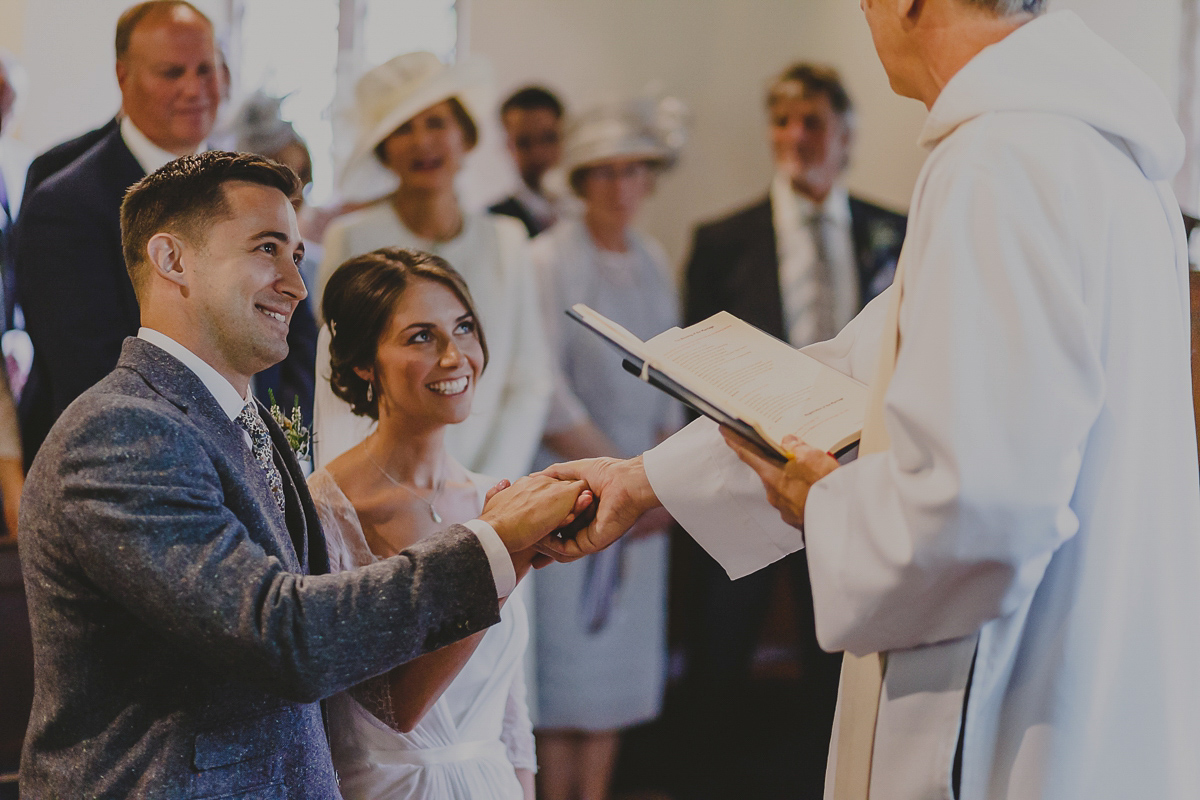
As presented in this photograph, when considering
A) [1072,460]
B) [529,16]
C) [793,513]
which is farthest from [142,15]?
[529,16]

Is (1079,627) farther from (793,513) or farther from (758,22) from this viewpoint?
(758,22)

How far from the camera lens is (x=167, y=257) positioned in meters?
1.65

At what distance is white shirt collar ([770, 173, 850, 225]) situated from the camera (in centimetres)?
431

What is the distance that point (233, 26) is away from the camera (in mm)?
4496

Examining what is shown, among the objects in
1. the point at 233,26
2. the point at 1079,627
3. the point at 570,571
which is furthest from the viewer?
the point at 233,26

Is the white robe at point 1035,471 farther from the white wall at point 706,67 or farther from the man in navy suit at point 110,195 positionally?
the white wall at point 706,67

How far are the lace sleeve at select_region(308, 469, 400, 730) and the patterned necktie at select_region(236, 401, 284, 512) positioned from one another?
0.18 meters

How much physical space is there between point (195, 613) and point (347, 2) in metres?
4.33

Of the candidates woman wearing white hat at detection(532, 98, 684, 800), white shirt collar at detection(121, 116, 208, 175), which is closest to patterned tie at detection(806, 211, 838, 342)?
woman wearing white hat at detection(532, 98, 684, 800)

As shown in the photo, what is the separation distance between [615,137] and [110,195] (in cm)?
224

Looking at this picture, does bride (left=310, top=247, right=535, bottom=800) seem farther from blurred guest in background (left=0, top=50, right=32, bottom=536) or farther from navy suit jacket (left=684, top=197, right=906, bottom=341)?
navy suit jacket (left=684, top=197, right=906, bottom=341)

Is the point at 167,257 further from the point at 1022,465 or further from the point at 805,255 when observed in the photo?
the point at 805,255

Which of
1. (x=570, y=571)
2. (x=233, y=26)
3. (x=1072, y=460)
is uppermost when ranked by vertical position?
(x=233, y=26)

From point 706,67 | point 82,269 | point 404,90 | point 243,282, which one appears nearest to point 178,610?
point 243,282
